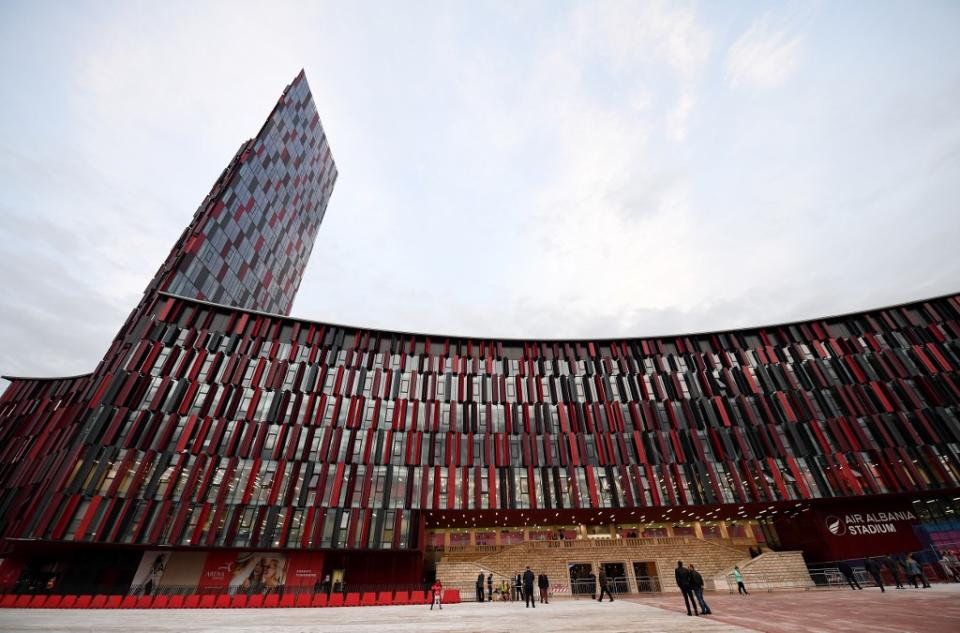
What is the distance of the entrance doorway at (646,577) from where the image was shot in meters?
35.9

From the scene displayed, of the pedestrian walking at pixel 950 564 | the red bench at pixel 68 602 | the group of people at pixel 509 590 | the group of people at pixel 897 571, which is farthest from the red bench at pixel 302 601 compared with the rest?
the pedestrian walking at pixel 950 564

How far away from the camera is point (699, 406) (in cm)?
4156

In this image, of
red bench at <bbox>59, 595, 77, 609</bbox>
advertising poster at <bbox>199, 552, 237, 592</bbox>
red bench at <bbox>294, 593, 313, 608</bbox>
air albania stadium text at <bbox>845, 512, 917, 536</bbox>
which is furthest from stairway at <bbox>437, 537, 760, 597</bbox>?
red bench at <bbox>59, 595, 77, 609</bbox>

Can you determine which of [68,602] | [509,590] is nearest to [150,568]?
[68,602]

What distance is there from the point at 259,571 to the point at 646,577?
34.0m

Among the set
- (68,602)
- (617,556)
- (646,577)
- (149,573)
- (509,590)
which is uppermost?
(617,556)

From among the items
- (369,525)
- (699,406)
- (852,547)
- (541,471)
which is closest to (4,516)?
(369,525)

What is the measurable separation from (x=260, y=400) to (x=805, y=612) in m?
40.8

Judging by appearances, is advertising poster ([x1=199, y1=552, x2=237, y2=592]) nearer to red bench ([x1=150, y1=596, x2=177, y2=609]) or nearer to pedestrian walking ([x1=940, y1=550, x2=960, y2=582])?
red bench ([x1=150, y1=596, x2=177, y2=609])

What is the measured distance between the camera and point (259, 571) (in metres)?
32.5

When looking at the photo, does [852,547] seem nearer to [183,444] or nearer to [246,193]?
[183,444]

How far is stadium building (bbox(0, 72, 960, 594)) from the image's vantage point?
31.9m

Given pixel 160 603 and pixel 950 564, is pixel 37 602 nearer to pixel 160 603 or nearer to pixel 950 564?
pixel 160 603

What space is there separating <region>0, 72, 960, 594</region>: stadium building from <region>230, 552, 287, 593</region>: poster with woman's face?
0.70ft
